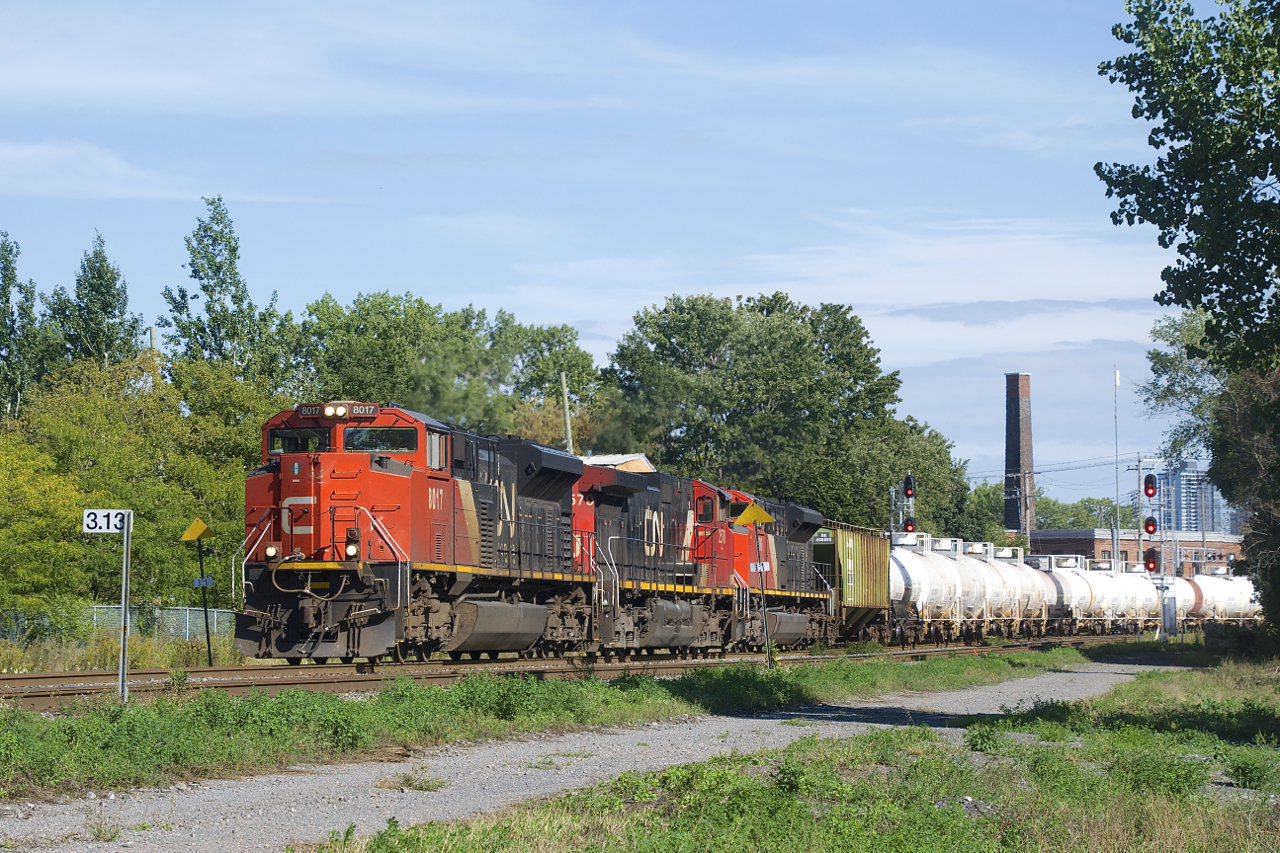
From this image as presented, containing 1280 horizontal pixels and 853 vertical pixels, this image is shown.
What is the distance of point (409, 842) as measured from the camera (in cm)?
808

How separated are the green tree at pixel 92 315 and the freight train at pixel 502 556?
28251mm

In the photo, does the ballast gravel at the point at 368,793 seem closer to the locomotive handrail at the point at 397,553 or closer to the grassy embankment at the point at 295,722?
the grassy embankment at the point at 295,722

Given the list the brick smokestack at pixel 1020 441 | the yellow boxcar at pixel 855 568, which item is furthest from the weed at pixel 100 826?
the brick smokestack at pixel 1020 441

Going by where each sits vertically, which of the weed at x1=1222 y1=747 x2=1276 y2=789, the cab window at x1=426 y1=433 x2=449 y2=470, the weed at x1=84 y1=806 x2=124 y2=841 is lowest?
the weed at x1=1222 y1=747 x2=1276 y2=789

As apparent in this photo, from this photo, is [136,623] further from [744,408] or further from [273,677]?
[744,408]

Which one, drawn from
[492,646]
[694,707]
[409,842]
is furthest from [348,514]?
[409,842]

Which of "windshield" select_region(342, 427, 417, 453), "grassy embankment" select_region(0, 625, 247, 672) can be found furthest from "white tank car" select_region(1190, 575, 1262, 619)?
"windshield" select_region(342, 427, 417, 453)

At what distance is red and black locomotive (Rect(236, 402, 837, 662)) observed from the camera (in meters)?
19.7

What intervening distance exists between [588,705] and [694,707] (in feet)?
7.76

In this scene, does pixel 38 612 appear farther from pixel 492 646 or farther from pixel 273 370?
pixel 273 370

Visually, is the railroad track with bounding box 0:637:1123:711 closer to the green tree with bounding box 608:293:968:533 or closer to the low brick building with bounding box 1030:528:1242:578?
the green tree with bounding box 608:293:968:533

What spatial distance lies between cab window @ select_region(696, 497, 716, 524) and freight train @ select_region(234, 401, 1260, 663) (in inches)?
2.0

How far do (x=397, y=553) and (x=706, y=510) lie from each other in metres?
14.5

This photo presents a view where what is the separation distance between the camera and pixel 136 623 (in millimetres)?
29453
